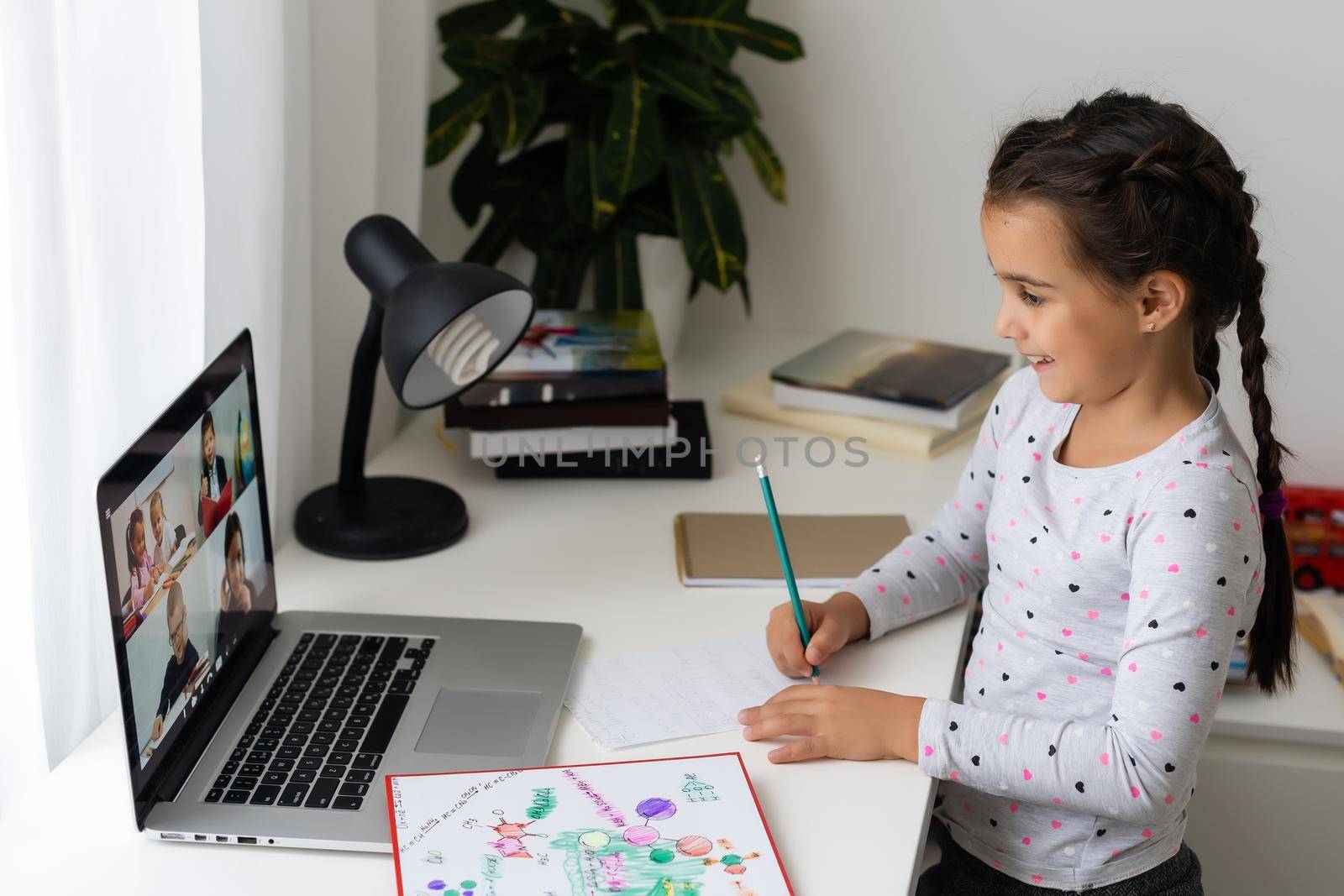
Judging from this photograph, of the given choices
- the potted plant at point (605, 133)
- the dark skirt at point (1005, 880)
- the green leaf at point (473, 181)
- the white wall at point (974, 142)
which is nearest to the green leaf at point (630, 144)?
the potted plant at point (605, 133)

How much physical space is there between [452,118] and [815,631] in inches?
36.0

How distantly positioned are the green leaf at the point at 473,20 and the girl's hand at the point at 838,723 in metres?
1.10

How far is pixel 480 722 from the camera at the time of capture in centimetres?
94

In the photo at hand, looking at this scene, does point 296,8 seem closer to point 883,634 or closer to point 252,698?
point 252,698

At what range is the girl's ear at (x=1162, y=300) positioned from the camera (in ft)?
2.91

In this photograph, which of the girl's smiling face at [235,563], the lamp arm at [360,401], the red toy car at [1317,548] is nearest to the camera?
the girl's smiling face at [235,563]

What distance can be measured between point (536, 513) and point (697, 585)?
9.2 inches

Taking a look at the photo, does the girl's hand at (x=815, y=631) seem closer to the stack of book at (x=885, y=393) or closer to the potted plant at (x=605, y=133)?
the stack of book at (x=885, y=393)

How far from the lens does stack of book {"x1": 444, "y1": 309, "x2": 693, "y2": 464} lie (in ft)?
4.52

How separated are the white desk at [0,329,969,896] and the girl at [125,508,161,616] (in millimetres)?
158

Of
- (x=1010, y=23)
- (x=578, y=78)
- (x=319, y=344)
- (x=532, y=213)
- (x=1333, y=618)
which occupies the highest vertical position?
(x=1010, y=23)

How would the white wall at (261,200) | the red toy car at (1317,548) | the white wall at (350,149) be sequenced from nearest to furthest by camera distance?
the white wall at (261,200) → the white wall at (350,149) → the red toy car at (1317,548)

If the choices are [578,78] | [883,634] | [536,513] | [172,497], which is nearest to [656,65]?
[578,78]

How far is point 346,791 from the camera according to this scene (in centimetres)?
84
